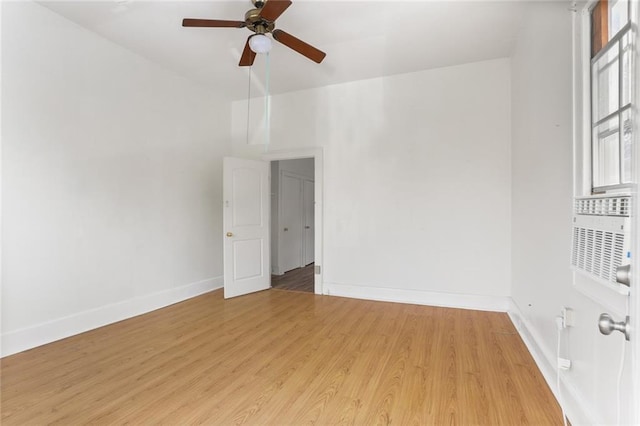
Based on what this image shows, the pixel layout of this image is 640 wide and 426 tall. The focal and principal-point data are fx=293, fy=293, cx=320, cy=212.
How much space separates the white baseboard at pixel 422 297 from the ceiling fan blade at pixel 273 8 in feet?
10.4

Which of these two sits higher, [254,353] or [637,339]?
[637,339]

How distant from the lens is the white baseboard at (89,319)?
7.91 ft

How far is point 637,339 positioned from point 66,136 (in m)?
3.87

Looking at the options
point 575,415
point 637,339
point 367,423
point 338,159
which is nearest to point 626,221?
point 637,339

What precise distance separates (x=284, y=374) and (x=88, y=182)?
2630 mm

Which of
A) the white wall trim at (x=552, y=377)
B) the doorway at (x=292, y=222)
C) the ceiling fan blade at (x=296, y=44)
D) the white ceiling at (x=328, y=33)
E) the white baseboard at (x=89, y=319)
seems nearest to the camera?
the white wall trim at (x=552, y=377)

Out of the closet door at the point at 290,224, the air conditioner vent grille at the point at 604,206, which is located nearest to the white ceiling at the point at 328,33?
the air conditioner vent grille at the point at 604,206

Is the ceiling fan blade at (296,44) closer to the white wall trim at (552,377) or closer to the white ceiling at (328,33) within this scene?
the white ceiling at (328,33)

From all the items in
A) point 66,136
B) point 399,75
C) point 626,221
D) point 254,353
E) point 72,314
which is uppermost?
point 399,75

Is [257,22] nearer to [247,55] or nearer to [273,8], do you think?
[273,8]

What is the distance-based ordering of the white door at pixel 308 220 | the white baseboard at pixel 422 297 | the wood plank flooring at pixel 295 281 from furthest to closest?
the white door at pixel 308 220, the wood plank flooring at pixel 295 281, the white baseboard at pixel 422 297

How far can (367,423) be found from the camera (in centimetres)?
162

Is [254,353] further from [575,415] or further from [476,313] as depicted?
[476,313]

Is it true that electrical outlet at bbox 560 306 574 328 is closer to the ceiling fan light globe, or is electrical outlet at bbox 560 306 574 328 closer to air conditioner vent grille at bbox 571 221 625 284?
air conditioner vent grille at bbox 571 221 625 284
